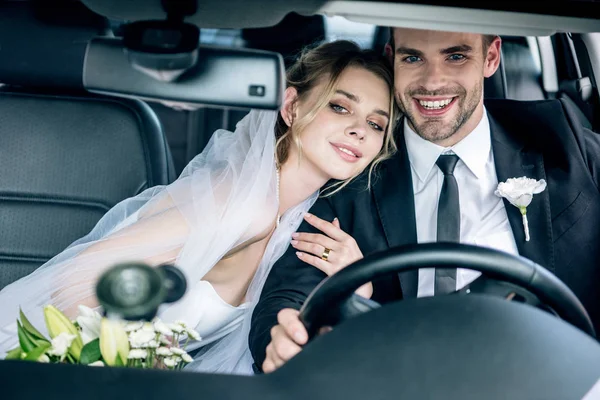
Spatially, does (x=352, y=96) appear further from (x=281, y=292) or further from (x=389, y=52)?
(x=281, y=292)

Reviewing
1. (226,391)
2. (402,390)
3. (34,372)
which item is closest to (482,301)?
(402,390)

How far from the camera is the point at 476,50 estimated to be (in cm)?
212

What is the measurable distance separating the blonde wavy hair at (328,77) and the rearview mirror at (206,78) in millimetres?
1052

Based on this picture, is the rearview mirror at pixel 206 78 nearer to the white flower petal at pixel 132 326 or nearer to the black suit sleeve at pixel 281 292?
the white flower petal at pixel 132 326

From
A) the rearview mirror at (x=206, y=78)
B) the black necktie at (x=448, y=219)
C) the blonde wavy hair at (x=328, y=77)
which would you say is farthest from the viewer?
the blonde wavy hair at (x=328, y=77)

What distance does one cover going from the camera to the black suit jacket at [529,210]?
1.98 m

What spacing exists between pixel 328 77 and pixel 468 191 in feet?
1.65

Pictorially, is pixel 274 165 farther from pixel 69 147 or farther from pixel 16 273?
pixel 16 273

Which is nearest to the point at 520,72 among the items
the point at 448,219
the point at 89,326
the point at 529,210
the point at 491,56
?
the point at 491,56

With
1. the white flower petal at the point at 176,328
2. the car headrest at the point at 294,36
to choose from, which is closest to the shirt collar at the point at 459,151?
the car headrest at the point at 294,36

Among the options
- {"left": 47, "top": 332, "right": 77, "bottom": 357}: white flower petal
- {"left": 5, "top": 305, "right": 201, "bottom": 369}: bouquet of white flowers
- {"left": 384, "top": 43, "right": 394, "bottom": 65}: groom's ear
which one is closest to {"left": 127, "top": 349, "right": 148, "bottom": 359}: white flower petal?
{"left": 5, "top": 305, "right": 201, "bottom": 369}: bouquet of white flowers

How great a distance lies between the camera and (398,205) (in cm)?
210

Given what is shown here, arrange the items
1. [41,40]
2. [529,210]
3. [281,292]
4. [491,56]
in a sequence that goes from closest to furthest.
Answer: [281,292] < [529,210] < [41,40] < [491,56]

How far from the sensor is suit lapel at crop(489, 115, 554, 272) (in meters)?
2.01
